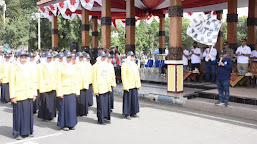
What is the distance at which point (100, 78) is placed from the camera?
272 inches

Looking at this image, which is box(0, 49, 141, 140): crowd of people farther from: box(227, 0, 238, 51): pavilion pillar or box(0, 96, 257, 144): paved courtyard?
box(227, 0, 238, 51): pavilion pillar

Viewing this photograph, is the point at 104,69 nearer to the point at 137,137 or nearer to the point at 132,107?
the point at 132,107

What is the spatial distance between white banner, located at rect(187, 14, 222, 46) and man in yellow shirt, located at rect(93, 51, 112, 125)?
3.57m

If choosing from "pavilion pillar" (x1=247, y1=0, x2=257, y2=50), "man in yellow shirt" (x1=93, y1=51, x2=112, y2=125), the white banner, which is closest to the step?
the white banner

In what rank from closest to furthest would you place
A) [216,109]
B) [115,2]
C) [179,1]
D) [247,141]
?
[247,141] → [216,109] → [179,1] → [115,2]

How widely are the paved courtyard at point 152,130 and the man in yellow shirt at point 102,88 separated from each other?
275mm

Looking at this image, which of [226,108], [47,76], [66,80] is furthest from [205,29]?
[47,76]

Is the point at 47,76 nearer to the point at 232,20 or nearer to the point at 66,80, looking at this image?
the point at 66,80

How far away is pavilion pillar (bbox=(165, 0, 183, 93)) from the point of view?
31.0 ft

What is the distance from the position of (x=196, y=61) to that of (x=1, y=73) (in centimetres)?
804

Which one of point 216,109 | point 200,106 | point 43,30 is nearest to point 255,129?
point 216,109

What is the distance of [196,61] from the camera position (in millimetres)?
11961

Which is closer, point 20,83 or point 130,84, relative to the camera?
point 20,83

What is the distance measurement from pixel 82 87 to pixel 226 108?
4.22m
